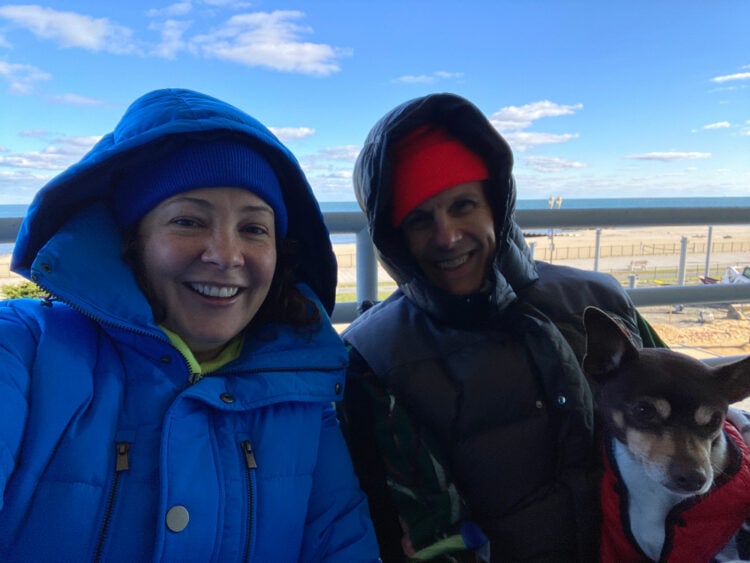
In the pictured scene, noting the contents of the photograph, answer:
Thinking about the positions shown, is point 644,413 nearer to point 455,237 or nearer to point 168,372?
point 455,237

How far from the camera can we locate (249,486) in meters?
1.22

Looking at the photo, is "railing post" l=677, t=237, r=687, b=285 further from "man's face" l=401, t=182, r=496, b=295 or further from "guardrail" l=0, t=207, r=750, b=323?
"man's face" l=401, t=182, r=496, b=295

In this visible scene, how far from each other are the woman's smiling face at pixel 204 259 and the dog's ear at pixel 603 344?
892 mm

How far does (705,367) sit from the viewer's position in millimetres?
1335

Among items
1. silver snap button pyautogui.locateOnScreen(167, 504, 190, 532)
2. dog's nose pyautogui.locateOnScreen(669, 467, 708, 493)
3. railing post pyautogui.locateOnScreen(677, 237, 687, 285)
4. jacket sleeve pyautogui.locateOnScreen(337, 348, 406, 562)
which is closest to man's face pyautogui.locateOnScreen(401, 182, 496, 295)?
jacket sleeve pyautogui.locateOnScreen(337, 348, 406, 562)

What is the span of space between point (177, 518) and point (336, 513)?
1.49 feet

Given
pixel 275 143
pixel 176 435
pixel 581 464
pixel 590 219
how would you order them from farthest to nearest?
pixel 590 219
pixel 581 464
pixel 275 143
pixel 176 435

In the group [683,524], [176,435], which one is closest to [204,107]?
[176,435]

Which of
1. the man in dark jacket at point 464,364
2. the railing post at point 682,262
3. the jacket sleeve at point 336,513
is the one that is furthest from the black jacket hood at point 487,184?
the railing post at point 682,262

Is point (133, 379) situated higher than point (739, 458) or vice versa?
point (133, 379)

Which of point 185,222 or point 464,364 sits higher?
point 185,222

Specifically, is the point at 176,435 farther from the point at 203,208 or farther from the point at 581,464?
the point at 581,464

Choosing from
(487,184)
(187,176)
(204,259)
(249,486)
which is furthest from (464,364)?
(187,176)

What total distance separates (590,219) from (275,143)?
6.25ft
